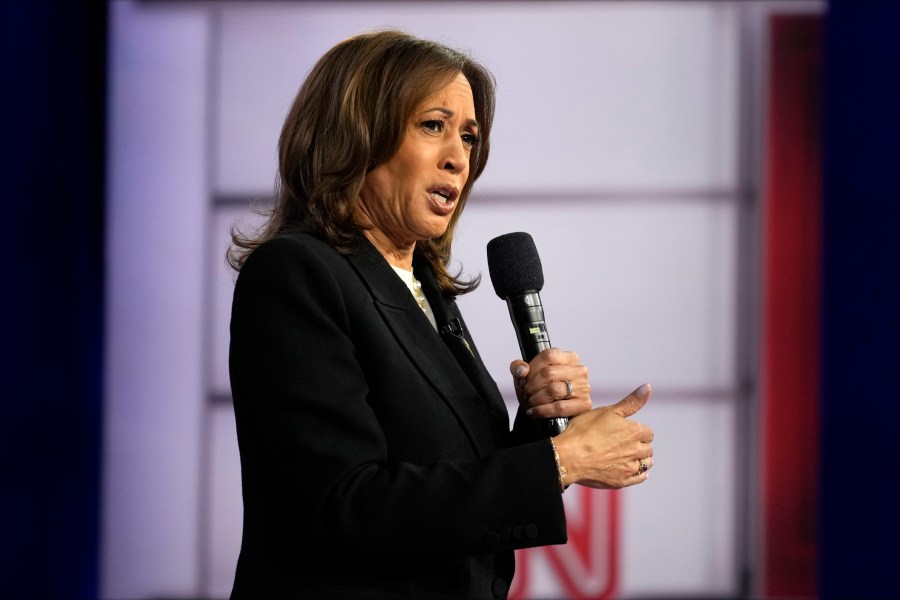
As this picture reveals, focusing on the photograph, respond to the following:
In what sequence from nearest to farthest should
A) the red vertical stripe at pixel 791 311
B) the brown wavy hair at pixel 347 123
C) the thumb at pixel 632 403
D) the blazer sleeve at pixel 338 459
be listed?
the blazer sleeve at pixel 338 459 < the thumb at pixel 632 403 < the brown wavy hair at pixel 347 123 < the red vertical stripe at pixel 791 311

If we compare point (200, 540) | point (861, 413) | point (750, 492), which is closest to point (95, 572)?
point (200, 540)

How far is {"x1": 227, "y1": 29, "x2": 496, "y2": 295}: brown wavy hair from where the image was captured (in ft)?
4.31

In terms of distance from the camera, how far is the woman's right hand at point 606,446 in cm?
116

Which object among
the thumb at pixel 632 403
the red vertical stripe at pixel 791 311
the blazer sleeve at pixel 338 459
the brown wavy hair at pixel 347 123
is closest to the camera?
the blazer sleeve at pixel 338 459

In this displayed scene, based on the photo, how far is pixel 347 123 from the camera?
1.31 meters

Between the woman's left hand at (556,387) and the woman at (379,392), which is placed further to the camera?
the woman's left hand at (556,387)

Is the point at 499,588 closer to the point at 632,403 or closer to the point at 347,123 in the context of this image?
the point at 632,403

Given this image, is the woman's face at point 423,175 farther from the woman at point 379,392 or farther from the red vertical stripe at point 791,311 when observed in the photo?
the red vertical stripe at point 791,311

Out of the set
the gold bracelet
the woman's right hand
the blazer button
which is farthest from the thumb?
the blazer button

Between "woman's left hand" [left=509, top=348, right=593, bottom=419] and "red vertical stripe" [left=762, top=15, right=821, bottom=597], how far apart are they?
208 centimetres

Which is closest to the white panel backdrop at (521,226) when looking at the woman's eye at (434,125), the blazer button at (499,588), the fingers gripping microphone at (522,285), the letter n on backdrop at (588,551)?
the letter n on backdrop at (588,551)

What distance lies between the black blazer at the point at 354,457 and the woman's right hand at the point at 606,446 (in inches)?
1.4

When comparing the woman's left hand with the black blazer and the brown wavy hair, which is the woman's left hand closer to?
the black blazer

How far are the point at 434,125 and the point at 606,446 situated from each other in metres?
0.50
